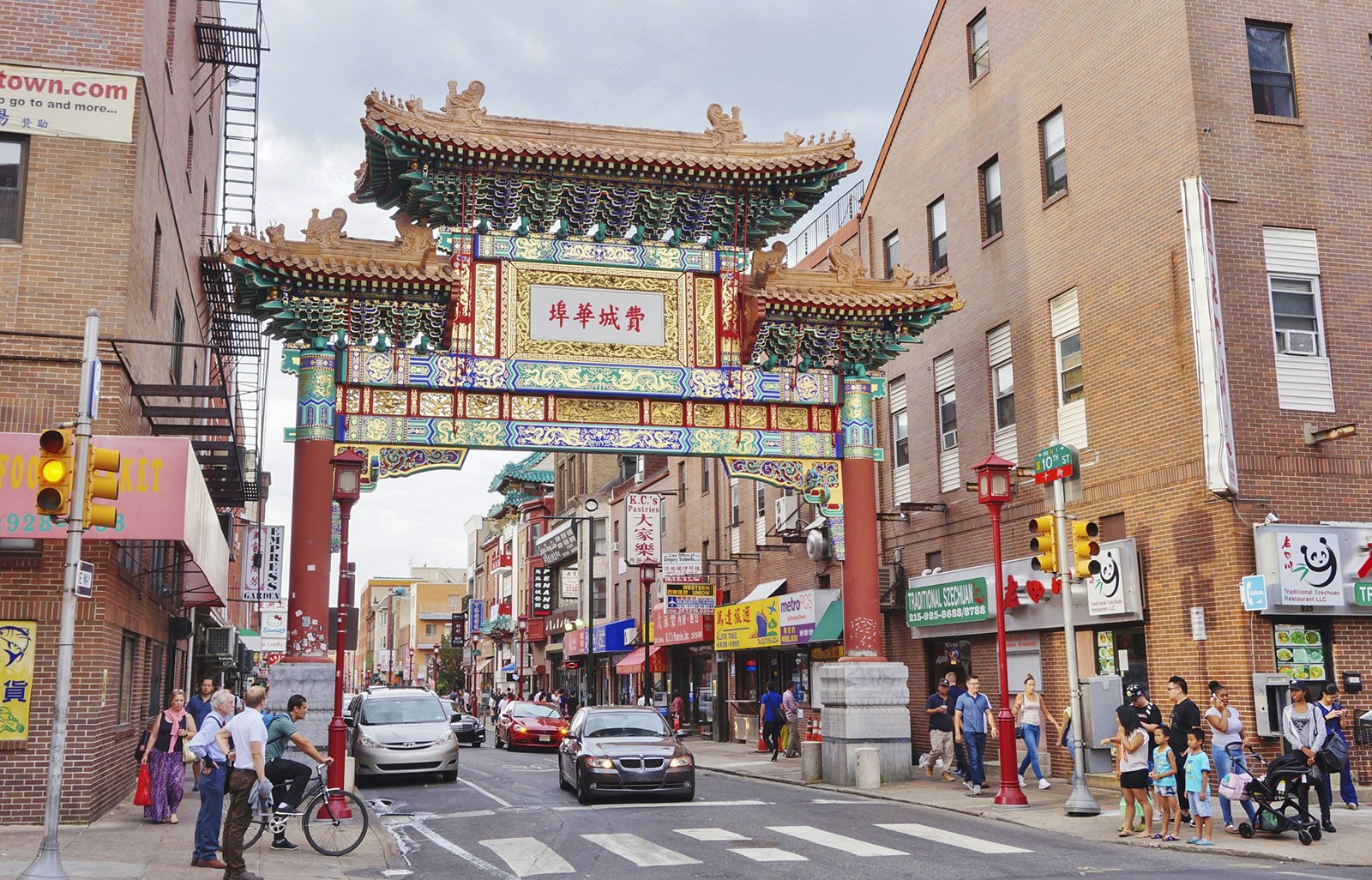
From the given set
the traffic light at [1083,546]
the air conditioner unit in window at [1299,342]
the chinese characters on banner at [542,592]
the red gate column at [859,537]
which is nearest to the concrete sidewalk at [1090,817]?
the red gate column at [859,537]

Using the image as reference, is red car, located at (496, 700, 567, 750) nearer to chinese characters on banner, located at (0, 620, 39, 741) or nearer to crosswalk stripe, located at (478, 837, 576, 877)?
crosswalk stripe, located at (478, 837, 576, 877)

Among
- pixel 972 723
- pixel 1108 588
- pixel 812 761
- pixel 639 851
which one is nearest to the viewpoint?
pixel 639 851

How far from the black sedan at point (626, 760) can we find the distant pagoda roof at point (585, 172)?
860 cm

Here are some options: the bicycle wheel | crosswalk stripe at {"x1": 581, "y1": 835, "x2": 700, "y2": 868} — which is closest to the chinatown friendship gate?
the bicycle wheel

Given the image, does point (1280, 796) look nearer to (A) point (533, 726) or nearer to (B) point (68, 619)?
(B) point (68, 619)

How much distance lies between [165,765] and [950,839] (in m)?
10.3

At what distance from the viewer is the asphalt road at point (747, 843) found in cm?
1250

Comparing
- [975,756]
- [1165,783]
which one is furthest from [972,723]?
[1165,783]

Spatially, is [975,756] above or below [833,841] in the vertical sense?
above

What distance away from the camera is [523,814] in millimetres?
17797

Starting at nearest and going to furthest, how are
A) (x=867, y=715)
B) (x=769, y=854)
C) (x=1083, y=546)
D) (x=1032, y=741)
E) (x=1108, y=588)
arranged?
(x=769, y=854), (x=1083, y=546), (x=1032, y=741), (x=1108, y=588), (x=867, y=715)

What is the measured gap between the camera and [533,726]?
118ft

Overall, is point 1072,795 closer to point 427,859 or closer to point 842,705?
point 842,705

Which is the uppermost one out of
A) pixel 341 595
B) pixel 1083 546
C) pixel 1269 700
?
pixel 1083 546
